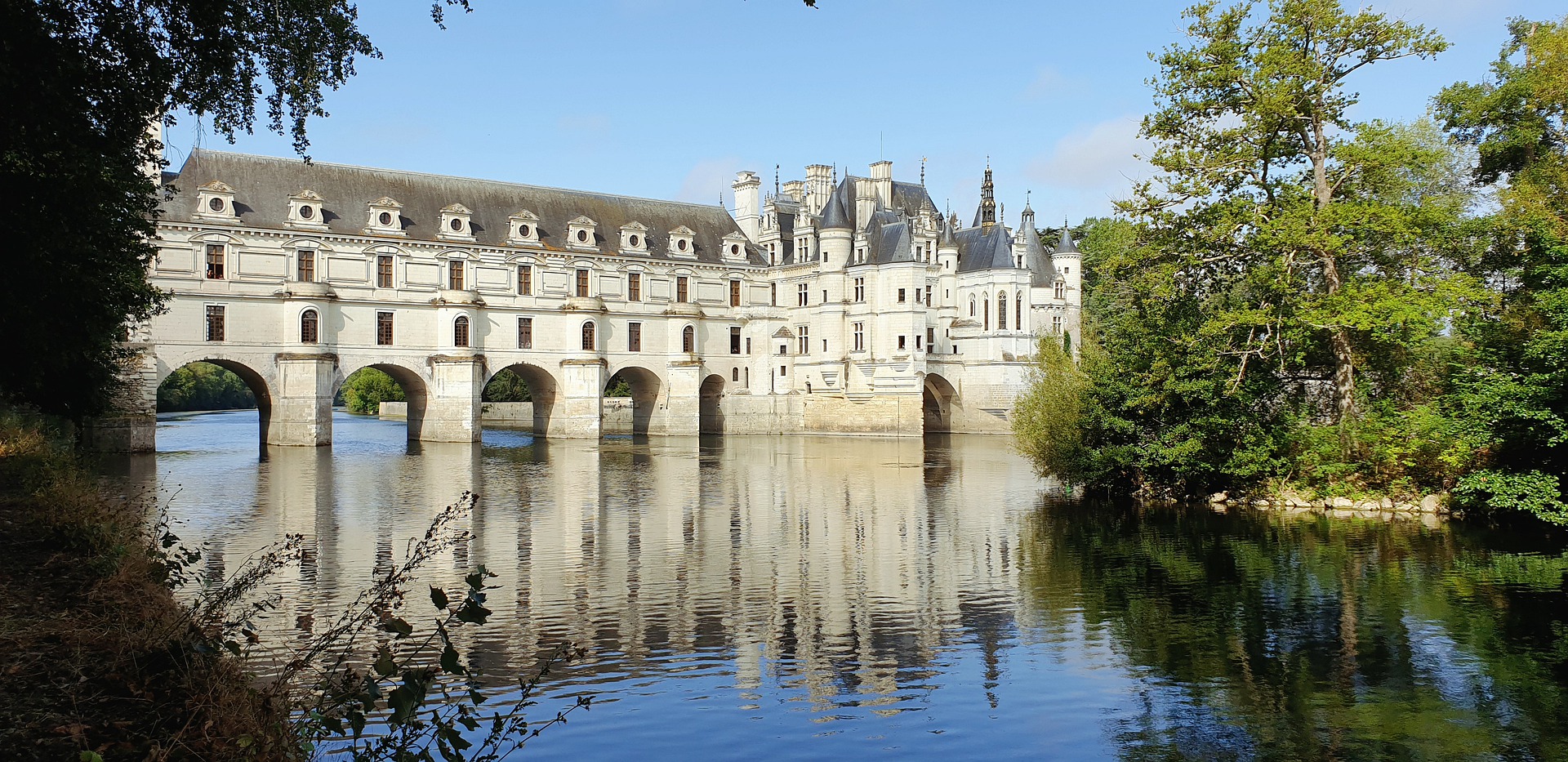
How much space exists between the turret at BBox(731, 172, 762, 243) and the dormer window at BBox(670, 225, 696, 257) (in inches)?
275

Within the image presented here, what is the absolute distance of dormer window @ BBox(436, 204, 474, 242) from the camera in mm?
47375

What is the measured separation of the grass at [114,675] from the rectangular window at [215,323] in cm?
3419

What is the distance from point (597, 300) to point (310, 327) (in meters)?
12.4

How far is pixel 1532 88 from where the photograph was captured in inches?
896

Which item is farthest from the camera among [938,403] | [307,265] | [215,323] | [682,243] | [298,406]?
[938,403]

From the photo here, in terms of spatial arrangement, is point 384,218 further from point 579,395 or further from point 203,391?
point 203,391

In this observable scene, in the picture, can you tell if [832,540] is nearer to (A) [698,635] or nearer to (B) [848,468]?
(A) [698,635]

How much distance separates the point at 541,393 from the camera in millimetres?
51625

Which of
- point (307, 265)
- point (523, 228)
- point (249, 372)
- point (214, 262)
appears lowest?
point (249, 372)

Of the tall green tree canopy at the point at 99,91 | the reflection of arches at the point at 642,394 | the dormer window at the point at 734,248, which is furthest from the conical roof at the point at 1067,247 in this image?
the tall green tree canopy at the point at 99,91

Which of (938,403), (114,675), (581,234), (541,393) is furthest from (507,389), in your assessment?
(114,675)

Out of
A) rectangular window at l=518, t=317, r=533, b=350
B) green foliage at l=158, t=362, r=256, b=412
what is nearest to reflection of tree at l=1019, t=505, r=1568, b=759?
rectangular window at l=518, t=317, r=533, b=350

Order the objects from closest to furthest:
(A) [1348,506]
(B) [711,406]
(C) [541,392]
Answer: (A) [1348,506] → (C) [541,392] → (B) [711,406]

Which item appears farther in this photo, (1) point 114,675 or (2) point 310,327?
(2) point 310,327
